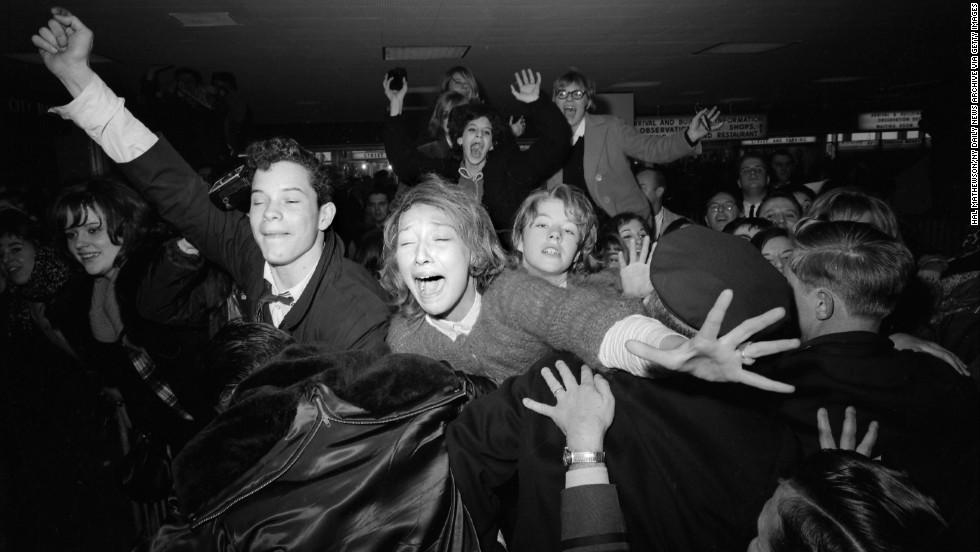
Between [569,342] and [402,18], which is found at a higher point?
[402,18]

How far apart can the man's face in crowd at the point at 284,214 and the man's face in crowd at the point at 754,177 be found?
Answer: 4078mm

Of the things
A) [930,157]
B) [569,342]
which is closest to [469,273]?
[569,342]

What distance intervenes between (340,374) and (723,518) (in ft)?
2.94

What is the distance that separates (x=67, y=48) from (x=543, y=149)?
7.38ft

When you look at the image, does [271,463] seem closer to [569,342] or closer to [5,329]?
[569,342]

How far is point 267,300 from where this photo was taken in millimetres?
2201

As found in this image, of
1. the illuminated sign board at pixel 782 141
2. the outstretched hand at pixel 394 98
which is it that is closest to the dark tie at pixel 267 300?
the outstretched hand at pixel 394 98

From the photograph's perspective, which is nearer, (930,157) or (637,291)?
(637,291)

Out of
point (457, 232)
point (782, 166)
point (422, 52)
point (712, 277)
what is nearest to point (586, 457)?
point (712, 277)

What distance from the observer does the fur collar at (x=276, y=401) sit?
3.77 feet

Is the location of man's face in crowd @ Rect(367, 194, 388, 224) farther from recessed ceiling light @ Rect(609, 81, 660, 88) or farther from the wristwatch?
recessed ceiling light @ Rect(609, 81, 660, 88)

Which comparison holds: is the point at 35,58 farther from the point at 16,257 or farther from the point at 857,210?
the point at 857,210

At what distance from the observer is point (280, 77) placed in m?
9.91

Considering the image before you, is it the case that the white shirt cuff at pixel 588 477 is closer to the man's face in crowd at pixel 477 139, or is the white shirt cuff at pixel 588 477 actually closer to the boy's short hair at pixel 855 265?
the boy's short hair at pixel 855 265
